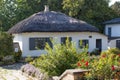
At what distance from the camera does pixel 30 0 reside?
1528 inches

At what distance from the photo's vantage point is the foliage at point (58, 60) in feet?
40.6

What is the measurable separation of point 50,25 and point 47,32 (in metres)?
0.86

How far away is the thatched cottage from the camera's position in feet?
87.8

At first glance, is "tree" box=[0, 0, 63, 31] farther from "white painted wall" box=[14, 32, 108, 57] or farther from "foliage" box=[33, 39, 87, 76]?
"foliage" box=[33, 39, 87, 76]

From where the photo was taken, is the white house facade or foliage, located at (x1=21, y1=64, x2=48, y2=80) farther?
the white house facade

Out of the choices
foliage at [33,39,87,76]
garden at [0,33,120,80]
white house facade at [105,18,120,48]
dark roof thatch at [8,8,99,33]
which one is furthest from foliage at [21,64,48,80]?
white house facade at [105,18,120,48]

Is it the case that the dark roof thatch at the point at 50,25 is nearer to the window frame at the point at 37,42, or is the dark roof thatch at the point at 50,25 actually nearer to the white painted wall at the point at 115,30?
the window frame at the point at 37,42

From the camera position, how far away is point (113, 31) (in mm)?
39188

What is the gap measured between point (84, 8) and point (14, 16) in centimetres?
953

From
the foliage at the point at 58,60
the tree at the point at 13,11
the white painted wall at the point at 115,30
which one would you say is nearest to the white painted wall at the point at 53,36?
the tree at the point at 13,11

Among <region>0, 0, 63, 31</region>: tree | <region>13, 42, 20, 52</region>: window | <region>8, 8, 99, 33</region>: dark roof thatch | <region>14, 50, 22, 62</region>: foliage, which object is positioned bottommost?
<region>14, 50, 22, 62</region>: foliage

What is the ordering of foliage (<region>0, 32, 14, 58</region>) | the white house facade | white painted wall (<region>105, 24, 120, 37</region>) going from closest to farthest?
foliage (<region>0, 32, 14, 58</region>) < the white house facade < white painted wall (<region>105, 24, 120, 37</region>)

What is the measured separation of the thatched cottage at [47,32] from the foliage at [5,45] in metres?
3.38

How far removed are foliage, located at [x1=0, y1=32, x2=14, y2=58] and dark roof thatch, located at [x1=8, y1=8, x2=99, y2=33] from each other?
3380 mm
